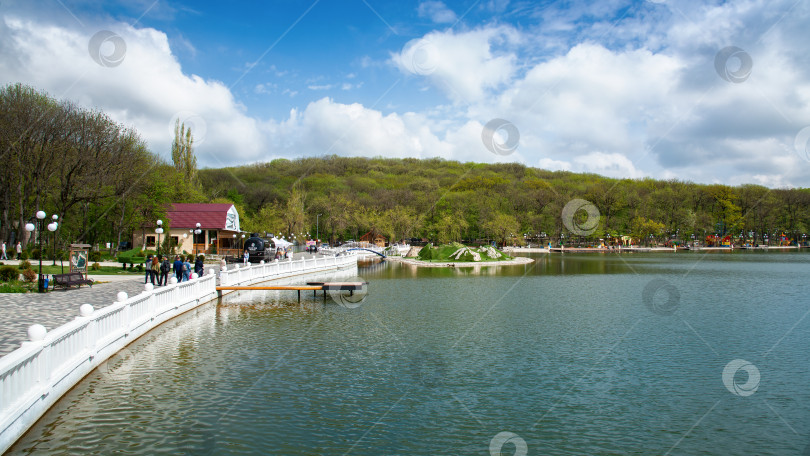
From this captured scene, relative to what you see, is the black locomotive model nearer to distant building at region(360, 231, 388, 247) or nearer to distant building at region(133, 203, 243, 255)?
distant building at region(133, 203, 243, 255)

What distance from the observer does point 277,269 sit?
35.6 m

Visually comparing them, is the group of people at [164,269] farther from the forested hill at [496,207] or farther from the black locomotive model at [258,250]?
the forested hill at [496,207]

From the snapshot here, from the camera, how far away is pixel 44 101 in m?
43.2

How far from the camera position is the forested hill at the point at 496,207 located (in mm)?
93188

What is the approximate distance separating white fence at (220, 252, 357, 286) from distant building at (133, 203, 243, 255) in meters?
13.6

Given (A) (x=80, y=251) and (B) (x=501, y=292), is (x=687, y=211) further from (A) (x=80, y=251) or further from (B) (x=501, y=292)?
(A) (x=80, y=251)

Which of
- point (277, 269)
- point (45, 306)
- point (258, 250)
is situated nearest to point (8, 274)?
point (45, 306)

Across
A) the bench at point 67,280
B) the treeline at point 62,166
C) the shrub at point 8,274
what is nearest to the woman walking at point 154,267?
the bench at point 67,280

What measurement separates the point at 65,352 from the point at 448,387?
24.1 ft

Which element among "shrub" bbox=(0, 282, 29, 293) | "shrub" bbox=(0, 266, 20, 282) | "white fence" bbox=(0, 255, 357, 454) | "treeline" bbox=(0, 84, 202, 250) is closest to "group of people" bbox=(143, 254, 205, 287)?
"white fence" bbox=(0, 255, 357, 454)

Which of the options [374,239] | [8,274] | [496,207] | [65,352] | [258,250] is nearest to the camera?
[65,352]

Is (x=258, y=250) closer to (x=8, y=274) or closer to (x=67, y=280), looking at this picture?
(x=8, y=274)

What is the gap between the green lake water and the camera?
8594 mm

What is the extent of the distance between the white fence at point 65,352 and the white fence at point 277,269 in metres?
7.25
